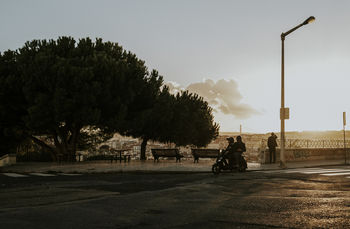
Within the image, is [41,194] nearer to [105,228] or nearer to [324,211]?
[105,228]

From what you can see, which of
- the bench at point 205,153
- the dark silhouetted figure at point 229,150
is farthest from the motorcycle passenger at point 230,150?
the bench at point 205,153

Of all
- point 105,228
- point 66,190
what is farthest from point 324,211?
point 66,190

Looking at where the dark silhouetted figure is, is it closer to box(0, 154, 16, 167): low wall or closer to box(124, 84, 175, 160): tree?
box(124, 84, 175, 160): tree

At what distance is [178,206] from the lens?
7660 mm

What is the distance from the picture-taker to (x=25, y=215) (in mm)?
6703

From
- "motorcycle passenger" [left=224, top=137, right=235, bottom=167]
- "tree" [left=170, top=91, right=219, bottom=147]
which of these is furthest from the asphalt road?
"tree" [left=170, top=91, right=219, bottom=147]

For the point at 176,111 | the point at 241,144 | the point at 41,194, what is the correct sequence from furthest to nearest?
1. the point at 176,111
2. the point at 241,144
3. the point at 41,194

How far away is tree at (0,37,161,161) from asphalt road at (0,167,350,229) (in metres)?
13.3

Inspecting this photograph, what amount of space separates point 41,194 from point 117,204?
9.08ft

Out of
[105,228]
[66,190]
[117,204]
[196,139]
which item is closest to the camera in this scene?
[105,228]

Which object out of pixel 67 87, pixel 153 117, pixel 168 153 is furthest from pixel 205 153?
pixel 67 87

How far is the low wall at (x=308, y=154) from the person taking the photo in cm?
2367

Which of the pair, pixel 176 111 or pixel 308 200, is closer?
pixel 308 200

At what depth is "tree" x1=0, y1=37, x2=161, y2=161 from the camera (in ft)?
79.6
